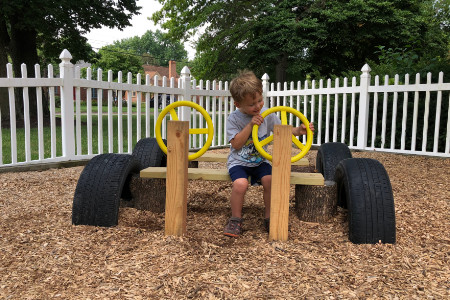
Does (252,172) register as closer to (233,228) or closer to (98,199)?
(233,228)

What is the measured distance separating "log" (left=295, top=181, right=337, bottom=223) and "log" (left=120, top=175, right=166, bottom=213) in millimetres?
1106

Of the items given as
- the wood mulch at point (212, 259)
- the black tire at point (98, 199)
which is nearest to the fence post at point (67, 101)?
the wood mulch at point (212, 259)

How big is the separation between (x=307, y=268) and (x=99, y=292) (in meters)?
1.08

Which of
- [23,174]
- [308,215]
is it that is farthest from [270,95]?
[308,215]

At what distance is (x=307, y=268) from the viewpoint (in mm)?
2057

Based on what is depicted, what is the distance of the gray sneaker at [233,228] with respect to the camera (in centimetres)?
260

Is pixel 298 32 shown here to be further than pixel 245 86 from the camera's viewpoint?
Yes

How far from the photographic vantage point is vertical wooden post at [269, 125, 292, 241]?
96.5 inches

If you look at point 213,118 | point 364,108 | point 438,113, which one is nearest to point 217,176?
point 213,118

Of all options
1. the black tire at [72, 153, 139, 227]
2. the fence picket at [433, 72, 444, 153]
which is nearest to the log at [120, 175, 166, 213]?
the black tire at [72, 153, 139, 227]

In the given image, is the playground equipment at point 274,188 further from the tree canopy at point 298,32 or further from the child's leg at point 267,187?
the tree canopy at point 298,32

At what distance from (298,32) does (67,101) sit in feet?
32.4

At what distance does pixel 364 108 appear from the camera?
23.9 ft

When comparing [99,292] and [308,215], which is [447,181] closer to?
[308,215]
